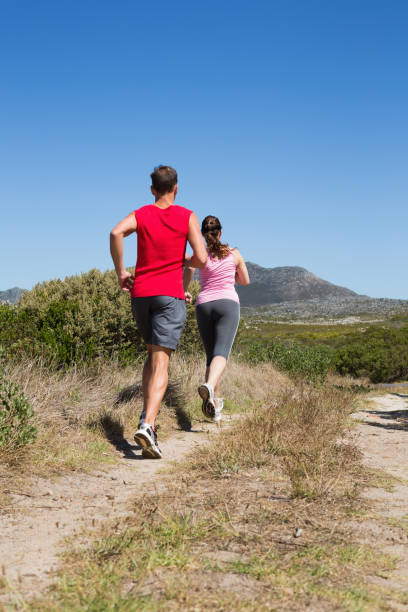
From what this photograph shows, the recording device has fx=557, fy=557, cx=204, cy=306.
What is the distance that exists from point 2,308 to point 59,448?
4.31 m

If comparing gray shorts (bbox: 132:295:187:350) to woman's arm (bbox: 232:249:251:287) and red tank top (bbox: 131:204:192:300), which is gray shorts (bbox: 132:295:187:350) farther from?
woman's arm (bbox: 232:249:251:287)

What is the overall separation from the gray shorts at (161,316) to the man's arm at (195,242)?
1.27 feet

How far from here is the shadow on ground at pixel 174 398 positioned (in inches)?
232

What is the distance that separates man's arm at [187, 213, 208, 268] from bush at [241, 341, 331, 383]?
727 centimetres

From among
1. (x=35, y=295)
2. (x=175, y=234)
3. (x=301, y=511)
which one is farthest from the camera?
(x=35, y=295)

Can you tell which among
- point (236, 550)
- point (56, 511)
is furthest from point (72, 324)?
point (236, 550)

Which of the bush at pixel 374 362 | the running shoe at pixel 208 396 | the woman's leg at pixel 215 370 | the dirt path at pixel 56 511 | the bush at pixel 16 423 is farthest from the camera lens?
the bush at pixel 374 362

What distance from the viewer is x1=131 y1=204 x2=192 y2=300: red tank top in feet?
14.4

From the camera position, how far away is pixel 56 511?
3035mm

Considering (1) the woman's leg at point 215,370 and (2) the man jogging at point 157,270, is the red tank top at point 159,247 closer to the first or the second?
(2) the man jogging at point 157,270

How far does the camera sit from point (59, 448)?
4160mm

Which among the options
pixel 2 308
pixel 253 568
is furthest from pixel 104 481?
pixel 2 308

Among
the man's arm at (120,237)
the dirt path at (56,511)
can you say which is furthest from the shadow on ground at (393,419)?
the man's arm at (120,237)

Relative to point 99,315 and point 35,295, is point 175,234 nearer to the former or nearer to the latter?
point 99,315
